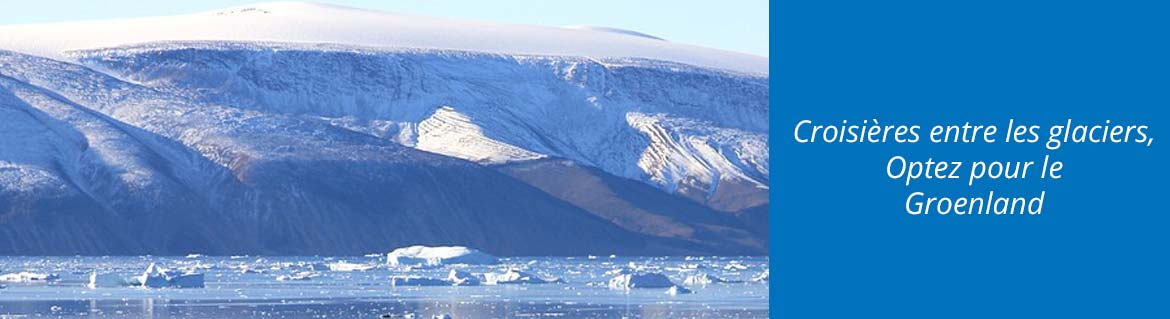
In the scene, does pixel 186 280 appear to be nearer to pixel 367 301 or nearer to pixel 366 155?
pixel 367 301

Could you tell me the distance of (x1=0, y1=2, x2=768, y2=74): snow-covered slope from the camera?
14912cm

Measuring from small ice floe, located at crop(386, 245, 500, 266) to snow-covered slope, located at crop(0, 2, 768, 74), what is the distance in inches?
2828

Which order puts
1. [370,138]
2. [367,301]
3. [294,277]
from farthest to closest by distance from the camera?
[370,138]
[294,277]
[367,301]

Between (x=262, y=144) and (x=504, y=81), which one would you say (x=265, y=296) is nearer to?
(x=262, y=144)

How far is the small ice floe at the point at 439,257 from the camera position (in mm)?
74000

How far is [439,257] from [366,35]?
262ft

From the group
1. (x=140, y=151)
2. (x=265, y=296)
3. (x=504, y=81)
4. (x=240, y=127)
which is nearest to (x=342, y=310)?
(x=265, y=296)

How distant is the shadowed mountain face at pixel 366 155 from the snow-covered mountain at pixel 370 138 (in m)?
0.14

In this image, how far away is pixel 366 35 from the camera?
500 ft

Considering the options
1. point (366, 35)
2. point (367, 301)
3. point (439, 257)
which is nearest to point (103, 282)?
point (367, 301)

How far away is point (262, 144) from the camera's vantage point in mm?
127000

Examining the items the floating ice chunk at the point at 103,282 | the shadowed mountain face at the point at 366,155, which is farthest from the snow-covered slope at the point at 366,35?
the floating ice chunk at the point at 103,282

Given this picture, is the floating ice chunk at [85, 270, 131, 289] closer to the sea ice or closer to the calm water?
the calm water

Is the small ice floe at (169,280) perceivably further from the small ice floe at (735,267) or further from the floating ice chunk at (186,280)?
the small ice floe at (735,267)
